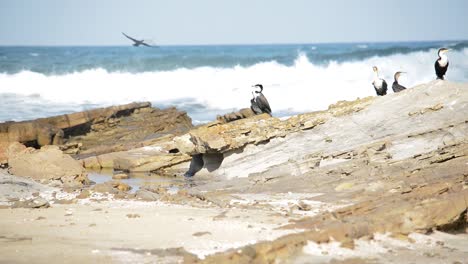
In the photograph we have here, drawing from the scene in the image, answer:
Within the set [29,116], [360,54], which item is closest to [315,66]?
[360,54]

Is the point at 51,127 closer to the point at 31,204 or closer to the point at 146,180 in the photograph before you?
the point at 146,180

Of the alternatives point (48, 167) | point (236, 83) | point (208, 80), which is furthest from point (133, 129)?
point (208, 80)

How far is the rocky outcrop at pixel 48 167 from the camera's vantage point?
11875 mm

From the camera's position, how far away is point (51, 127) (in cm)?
1691

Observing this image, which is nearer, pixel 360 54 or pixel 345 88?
pixel 345 88

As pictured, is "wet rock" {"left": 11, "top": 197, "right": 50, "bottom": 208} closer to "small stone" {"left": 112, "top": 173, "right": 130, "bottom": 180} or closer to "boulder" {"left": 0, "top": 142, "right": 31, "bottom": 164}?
"small stone" {"left": 112, "top": 173, "right": 130, "bottom": 180}

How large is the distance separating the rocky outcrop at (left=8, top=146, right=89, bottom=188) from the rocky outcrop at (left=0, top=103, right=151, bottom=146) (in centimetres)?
339

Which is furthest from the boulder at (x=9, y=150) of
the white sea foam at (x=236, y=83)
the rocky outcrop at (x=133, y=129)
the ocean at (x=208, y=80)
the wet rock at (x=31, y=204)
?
the white sea foam at (x=236, y=83)

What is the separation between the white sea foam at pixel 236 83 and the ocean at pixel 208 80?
0.04m

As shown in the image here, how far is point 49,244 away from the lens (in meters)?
6.66

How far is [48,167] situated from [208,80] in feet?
111

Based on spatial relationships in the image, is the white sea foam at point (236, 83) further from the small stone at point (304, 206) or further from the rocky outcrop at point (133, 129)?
the small stone at point (304, 206)

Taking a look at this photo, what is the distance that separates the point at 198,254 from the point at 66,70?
44.6 meters

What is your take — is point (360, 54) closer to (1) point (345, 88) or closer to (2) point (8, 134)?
(1) point (345, 88)
